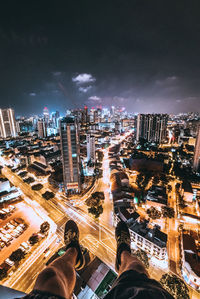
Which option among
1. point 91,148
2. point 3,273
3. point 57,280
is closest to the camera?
point 57,280

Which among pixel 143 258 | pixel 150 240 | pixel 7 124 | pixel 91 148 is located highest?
pixel 7 124

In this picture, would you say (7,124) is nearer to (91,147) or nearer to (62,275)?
(91,147)

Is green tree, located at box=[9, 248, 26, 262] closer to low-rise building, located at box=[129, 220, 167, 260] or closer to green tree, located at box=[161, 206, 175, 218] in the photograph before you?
low-rise building, located at box=[129, 220, 167, 260]

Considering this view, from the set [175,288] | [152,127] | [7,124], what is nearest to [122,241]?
[175,288]

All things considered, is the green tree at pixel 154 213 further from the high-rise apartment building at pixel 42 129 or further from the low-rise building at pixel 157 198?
the high-rise apartment building at pixel 42 129

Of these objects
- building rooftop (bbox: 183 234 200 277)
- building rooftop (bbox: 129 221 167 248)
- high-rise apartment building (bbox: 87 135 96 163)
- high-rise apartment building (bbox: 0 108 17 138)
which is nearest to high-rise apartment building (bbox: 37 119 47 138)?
high-rise apartment building (bbox: 0 108 17 138)

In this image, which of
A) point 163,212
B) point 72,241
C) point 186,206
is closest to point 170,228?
point 163,212
